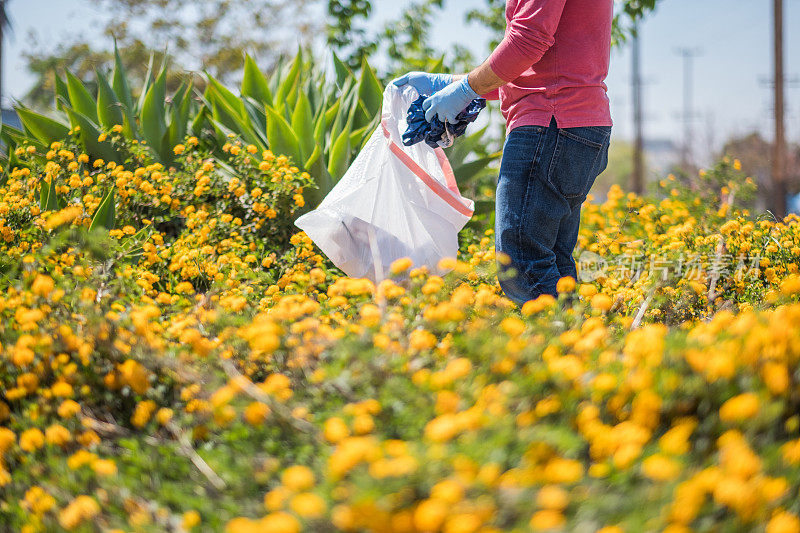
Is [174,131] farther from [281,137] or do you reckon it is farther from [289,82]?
[289,82]

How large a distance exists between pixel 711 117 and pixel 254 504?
30.6 meters

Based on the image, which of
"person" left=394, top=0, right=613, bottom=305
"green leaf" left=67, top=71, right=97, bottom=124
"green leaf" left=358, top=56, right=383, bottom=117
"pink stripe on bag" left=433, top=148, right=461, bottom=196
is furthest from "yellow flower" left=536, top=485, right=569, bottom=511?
"green leaf" left=67, top=71, right=97, bottom=124

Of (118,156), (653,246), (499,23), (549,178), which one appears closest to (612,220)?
(653,246)

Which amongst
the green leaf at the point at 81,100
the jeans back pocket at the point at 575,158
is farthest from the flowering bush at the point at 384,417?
the green leaf at the point at 81,100

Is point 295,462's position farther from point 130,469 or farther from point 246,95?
point 246,95

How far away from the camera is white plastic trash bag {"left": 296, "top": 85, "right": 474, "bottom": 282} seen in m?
3.09

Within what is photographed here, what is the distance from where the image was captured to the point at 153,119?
427 centimetres

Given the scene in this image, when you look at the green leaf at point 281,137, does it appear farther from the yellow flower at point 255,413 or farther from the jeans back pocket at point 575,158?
the yellow flower at point 255,413

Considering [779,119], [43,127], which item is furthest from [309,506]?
[779,119]

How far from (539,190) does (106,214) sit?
6.49 feet

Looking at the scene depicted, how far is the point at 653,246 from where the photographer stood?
3674 millimetres

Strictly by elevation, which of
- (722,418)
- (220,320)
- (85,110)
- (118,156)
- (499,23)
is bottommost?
(722,418)

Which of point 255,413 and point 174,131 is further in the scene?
point 174,131

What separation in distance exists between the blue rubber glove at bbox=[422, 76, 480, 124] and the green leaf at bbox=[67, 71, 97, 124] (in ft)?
8.42
